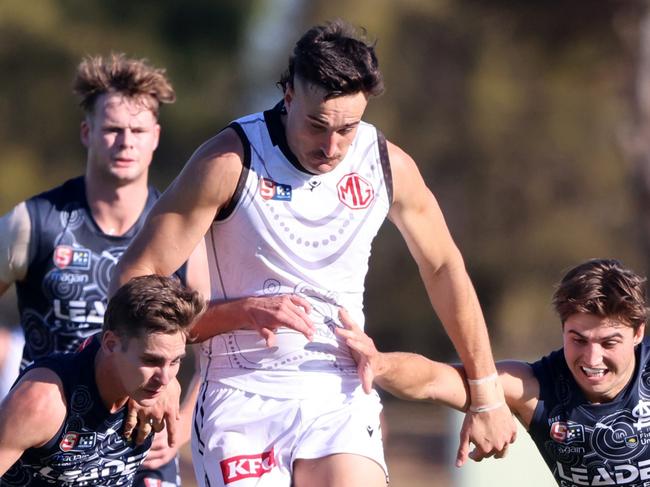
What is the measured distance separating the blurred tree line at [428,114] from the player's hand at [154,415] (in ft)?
48.0

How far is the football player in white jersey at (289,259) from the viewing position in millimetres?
4102

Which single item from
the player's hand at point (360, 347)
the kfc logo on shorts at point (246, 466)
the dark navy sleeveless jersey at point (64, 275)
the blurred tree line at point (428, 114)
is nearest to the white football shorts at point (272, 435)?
the kfc logo on shorts at point (246, 466)

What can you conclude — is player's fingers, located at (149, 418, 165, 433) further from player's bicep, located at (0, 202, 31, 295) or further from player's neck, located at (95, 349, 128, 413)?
player's bicep, located at (0, 202, 31, 295)

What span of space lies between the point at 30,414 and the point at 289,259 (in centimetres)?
102

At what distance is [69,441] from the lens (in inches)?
171

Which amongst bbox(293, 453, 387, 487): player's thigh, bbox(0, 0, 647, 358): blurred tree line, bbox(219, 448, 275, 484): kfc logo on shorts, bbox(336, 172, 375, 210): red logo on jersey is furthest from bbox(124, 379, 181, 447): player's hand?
bbox(0, 0, 647, 358): blurred tree line

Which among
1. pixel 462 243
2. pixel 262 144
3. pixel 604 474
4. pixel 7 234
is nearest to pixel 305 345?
pixel 262 144

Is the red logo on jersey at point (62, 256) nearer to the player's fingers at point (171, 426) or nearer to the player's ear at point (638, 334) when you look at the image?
the player's fingers at point (171, 426)

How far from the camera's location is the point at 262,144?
4242 millimetres

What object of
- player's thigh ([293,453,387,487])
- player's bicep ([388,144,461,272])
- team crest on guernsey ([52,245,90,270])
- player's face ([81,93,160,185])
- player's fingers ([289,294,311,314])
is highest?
player's face ([81,93,160,185])

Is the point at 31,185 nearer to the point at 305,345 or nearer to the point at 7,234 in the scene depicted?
the point at 7,234

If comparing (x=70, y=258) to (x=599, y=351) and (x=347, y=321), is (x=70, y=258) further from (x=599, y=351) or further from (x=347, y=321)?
(x=599, y=351)

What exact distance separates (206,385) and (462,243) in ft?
51.4

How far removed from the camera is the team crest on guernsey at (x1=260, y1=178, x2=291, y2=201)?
4.18 metres
